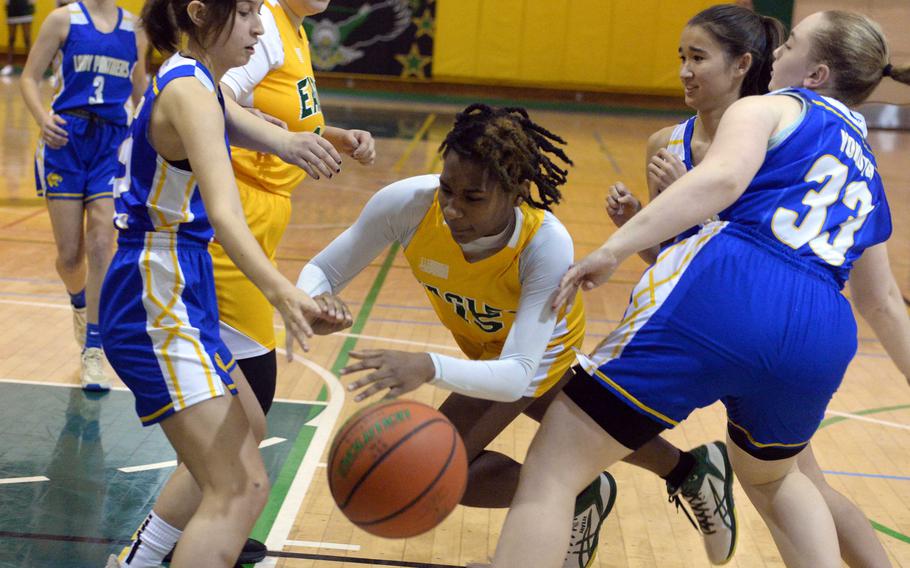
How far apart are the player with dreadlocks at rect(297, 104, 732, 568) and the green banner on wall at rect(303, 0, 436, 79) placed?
643 inches

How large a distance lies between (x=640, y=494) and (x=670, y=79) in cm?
1560

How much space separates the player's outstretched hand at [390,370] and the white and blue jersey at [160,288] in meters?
0.37

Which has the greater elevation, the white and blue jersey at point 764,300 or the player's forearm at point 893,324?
the white and blue jersey at point 764,300

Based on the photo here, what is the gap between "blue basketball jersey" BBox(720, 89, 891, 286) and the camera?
240 centimetres

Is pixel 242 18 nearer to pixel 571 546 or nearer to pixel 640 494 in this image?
pixel 571 546

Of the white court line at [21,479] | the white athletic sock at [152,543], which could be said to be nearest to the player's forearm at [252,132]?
the white athletic sock at [152,543]

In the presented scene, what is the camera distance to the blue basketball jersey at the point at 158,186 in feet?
8.17

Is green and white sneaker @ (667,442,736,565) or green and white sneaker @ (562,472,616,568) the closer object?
green and white sneaker @ (562,472,616,568)

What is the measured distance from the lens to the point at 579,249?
803 cm

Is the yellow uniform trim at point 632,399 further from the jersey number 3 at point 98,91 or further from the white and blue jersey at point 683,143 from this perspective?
the jersey number 3 at point 98,91

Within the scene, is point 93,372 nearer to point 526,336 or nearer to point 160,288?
point 160,288

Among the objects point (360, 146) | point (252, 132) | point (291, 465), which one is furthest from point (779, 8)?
point (252, 132)

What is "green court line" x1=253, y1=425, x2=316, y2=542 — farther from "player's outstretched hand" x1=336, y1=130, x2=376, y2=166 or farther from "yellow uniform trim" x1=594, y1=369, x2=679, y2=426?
"yellow uniform trim" x1=594, y1=369, x2=679, y2=426

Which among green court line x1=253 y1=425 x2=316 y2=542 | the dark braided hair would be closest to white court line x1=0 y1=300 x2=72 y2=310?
green court line x1=253 y1=425 x2=316 y2=542
